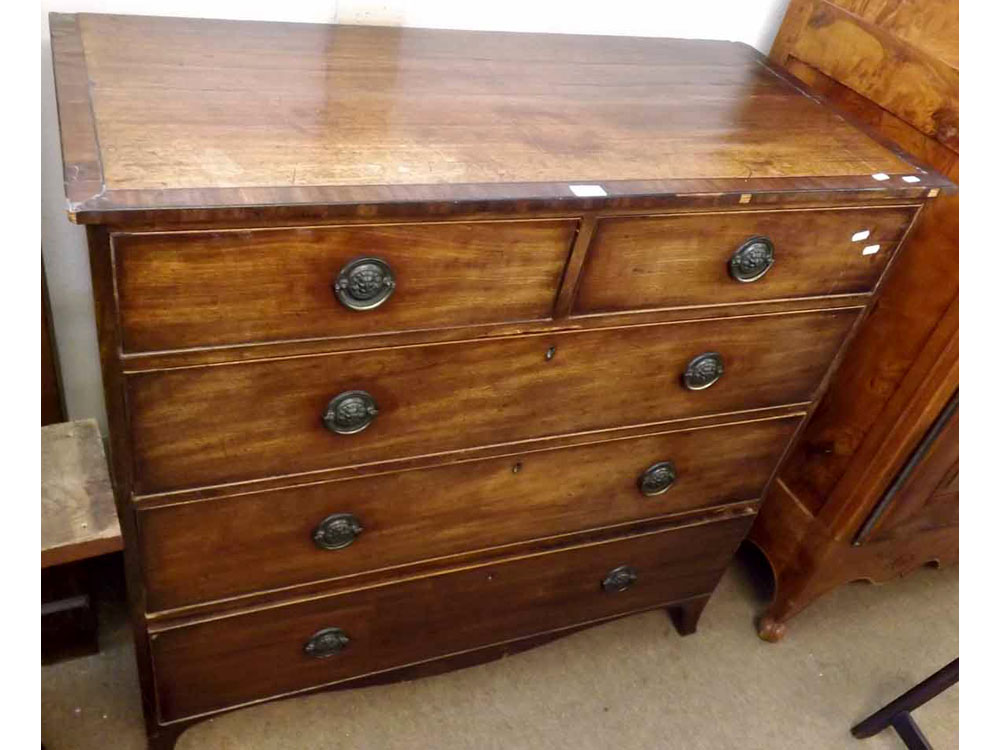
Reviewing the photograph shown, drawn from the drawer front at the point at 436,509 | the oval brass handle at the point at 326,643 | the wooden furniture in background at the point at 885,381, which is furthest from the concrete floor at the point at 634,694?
the drawer front at the point at 436,509

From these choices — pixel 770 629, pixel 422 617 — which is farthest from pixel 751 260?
pixel 770 629

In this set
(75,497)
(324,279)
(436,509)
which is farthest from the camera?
(436,509)

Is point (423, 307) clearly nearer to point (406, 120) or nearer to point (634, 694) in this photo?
point (406, 120)

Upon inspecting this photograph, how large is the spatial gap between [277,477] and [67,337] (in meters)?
0.61

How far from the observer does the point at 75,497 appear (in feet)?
3.71

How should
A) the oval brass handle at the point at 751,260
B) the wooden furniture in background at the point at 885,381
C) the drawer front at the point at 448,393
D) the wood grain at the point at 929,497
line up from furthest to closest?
the wood grain at the point at 929,497 → the wooden furniture in background at the point at 885,381 → the oval brass handle at the point at 751,260 → the drawer front at the point at 448,393

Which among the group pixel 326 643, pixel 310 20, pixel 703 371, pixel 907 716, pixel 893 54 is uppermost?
pixel 893 54

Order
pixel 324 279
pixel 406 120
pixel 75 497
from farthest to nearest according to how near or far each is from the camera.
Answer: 1. pixel 75 497
2. pixel 406 120
3. pixel 324 279

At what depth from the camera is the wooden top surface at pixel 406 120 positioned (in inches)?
33.2

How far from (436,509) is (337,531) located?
0.15 meters

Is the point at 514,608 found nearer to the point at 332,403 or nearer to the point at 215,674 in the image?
the point at 215,674

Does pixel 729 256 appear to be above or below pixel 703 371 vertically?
above

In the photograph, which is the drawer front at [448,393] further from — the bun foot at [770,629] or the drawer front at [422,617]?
the bun foot at [770,629]
